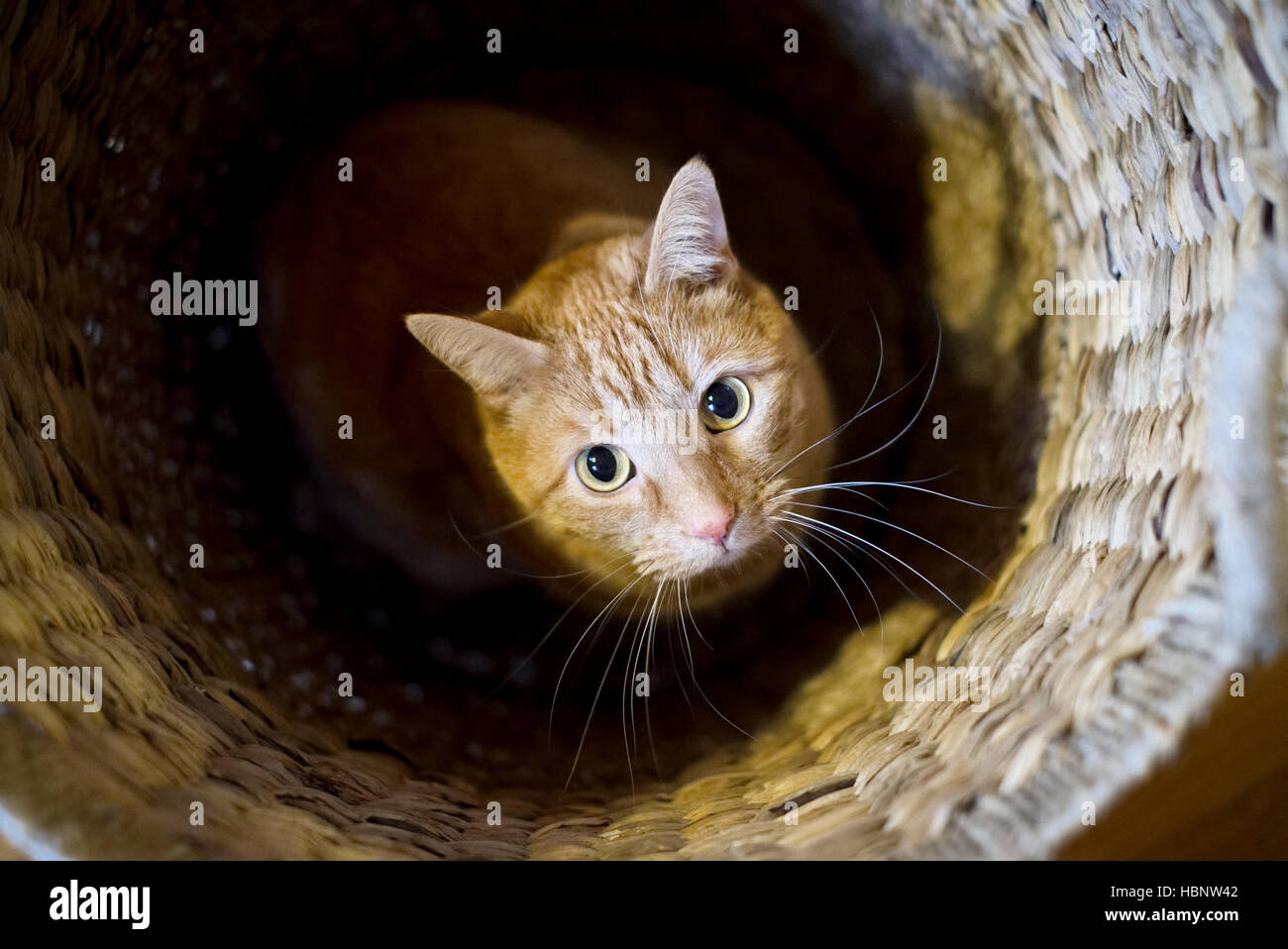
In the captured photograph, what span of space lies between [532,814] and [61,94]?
122 cm

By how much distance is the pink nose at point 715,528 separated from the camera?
1.24m

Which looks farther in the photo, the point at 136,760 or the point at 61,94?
the point at 61,94

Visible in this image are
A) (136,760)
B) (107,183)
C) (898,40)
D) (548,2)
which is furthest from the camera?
(548,2)

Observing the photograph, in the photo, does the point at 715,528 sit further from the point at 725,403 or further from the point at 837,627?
the point at 837,627

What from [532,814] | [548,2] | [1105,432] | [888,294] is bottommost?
[532,814]

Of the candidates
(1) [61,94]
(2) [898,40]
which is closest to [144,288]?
(1) [61,94]

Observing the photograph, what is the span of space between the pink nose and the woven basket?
339 mm

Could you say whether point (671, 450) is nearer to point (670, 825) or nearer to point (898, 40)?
point (670, 825)

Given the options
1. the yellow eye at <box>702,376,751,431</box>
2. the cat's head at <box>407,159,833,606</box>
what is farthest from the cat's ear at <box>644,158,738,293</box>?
the yellow eye at <box>702,376,751,431</box>

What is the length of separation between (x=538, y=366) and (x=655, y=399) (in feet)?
0.65

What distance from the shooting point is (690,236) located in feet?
4.37

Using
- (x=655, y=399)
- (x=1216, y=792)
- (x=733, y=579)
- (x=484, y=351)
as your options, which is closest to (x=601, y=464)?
(x=655, y=399)

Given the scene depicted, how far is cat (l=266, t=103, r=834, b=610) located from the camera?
1314 mm

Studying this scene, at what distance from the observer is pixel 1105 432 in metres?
1.18
